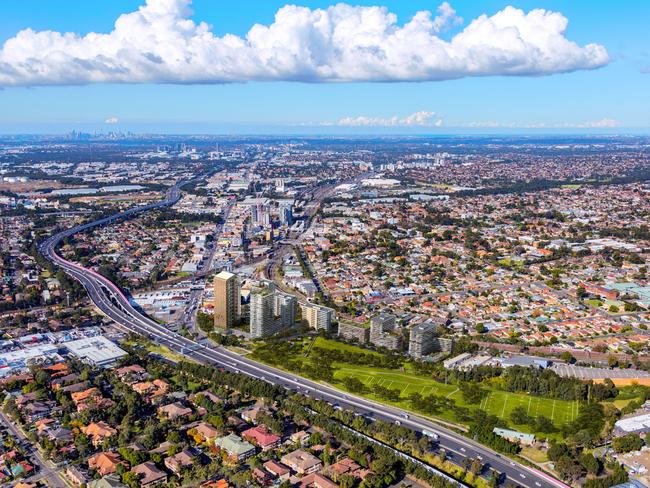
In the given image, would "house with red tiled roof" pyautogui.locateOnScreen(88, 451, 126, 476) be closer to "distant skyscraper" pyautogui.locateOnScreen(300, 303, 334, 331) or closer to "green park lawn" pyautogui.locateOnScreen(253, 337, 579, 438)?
"green park lawn" pyautogui.locateOnScreen(253, 337, 579, 438)

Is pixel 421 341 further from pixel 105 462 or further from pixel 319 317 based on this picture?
pixel 105 462

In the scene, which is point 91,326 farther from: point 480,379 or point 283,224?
point 283,224

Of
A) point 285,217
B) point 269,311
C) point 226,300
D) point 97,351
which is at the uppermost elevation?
point 285,217

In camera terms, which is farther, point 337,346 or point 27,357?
point 337,346

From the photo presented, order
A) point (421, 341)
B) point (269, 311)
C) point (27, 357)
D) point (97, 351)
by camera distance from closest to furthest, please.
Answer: point (27, 357) → point (421, 341) → point (97, 351) → point (269, 311)

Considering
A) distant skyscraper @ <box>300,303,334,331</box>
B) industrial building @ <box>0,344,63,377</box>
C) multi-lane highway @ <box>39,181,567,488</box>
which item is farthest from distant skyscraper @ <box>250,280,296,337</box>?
industrial building @ <box>0,344,63,377</box>

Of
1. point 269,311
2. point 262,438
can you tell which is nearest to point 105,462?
point 262,438

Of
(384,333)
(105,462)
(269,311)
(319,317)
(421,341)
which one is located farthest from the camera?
(319,317)
